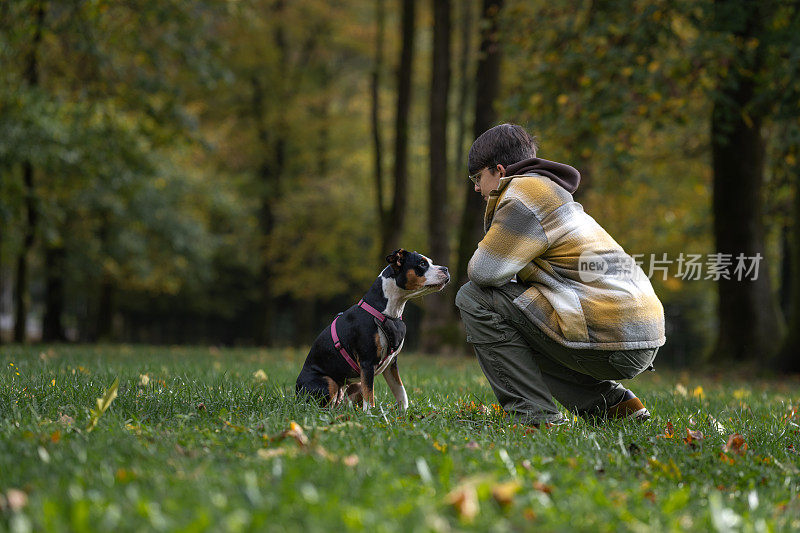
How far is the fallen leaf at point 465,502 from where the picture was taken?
230 cm

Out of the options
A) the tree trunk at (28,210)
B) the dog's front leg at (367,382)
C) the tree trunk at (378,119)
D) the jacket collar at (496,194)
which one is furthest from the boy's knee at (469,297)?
the tree trunk at (378,119)

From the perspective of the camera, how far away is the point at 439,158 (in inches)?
643

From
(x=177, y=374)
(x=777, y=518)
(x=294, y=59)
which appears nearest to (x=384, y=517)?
(x=777, y=518)

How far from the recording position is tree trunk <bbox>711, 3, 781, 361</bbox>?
12.1 meters

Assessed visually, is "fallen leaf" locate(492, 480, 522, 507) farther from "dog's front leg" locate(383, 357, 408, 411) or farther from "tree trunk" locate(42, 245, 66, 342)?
"tree trunk" locate(42, 245, 66, 342)

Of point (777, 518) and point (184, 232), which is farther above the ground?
point (777, 518)

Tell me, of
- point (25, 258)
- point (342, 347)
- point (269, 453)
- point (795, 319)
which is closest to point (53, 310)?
point (25, 258)

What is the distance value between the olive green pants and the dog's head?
0.68 meters

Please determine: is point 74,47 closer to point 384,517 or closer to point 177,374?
point 177,374

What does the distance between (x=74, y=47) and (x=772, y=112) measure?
1199 centimetres

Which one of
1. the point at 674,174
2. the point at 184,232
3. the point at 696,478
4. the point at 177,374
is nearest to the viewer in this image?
the point at 696,478

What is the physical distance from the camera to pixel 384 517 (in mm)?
2305

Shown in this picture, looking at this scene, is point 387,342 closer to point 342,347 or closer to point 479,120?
point 342,347

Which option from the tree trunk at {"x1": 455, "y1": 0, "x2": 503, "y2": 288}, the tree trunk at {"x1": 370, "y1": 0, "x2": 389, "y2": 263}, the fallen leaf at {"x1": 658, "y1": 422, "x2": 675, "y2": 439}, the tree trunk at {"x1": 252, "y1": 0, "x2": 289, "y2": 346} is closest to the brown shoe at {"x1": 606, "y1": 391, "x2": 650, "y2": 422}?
the fallen leaf at {"x1": 658, "y1": 422, "x2": 675, "y2": 439}
